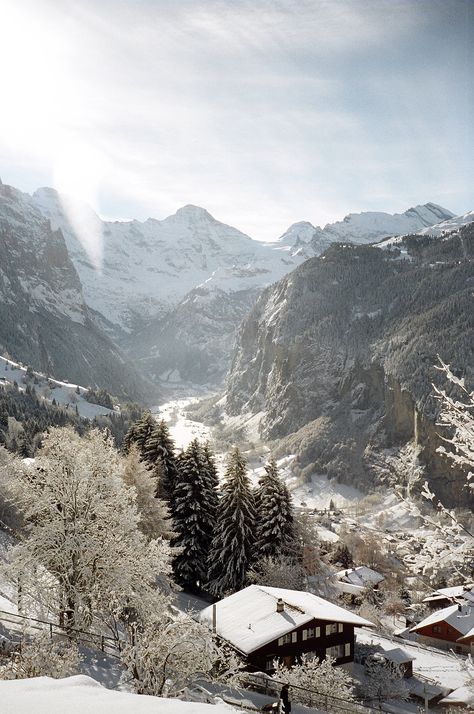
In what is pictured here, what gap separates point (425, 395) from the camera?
163 m

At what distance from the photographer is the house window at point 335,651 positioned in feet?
124

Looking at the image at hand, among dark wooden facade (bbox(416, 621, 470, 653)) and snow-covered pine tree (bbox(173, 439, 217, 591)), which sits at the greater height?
snow-covered pine tree (bbox(173, 439, 217, 591))

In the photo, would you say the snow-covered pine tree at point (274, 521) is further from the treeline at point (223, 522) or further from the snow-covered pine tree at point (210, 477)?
the snow-covered pine tree at point (210, 477)

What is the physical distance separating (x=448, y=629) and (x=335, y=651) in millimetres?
21908

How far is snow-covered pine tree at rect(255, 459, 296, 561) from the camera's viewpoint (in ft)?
158

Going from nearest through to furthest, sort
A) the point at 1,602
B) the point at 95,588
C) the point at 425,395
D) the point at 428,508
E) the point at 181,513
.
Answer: the point at 95,588 < the point at 1,602 < the point at 181,513 < the point at 428,508 < the point at 425,395

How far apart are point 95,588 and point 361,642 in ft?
104

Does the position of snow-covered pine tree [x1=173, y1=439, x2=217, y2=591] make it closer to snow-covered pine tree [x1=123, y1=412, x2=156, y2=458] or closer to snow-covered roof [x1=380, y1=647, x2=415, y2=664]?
snow-covered pine tree [x1=123, y1=412, x2=156, y2=458]

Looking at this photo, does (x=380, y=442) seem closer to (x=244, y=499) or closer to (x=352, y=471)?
(x=352, y=471)

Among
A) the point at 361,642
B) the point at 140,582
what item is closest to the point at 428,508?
the point at 361,642

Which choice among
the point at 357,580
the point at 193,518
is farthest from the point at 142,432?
the point at 357,580

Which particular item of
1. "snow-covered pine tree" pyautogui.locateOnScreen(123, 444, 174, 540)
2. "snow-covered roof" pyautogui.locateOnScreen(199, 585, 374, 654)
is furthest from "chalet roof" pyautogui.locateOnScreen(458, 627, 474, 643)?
"snow-covered pine tree" pyautogui.locateOnScreen(123, 444, 174, 540)

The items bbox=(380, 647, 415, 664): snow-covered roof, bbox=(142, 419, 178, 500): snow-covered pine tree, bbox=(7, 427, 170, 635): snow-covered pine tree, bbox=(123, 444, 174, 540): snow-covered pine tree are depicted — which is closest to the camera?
bbox=(7, 427, 170, 635): snow-covered pine tree

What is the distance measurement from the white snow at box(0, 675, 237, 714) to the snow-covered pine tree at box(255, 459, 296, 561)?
3946cm
